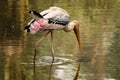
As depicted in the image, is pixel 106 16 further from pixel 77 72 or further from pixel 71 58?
pixel 77 72

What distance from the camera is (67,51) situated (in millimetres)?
10133

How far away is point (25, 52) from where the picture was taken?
995 cm

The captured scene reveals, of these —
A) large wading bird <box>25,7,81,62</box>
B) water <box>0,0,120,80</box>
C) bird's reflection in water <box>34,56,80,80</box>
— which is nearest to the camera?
bird's reflection in water <box>34,56,80,80</box>

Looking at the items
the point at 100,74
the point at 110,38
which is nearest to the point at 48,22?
the point at 100,74

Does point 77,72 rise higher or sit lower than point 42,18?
lower

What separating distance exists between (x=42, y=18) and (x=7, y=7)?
10.1 metres

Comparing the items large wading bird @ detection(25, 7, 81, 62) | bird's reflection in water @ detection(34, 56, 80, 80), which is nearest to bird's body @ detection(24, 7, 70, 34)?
large wading bird @ detection(25, 7, 81, 62)

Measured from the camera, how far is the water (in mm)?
8273

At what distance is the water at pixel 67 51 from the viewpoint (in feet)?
27.1

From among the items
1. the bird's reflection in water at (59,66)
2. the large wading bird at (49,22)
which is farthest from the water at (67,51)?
the large wading bird at (49,22)

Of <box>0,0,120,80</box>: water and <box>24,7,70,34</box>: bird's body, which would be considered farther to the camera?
<box>24,7,70,34</box>: bird's body

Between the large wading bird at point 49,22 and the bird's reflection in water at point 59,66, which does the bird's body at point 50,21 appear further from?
the bird's reflection in water at point 59,66

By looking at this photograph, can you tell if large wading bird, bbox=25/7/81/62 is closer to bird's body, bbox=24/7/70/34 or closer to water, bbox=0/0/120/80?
bird's body, bbox=24/7/70/34

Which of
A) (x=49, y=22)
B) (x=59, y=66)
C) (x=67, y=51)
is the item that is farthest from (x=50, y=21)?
(x=67, y=51)
